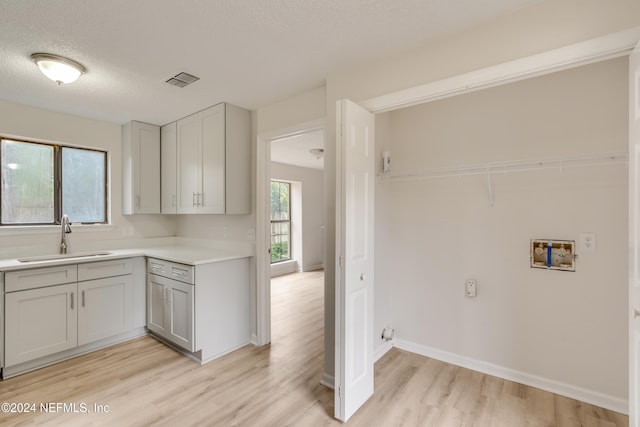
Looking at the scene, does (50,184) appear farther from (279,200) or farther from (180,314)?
(279,200)

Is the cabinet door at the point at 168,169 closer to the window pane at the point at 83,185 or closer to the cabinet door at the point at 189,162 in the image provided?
the cabinet door at the point at 189,162

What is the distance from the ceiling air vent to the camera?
234 centimetres

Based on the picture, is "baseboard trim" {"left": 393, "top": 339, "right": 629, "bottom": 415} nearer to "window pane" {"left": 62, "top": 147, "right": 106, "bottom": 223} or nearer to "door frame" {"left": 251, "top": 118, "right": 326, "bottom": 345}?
"door frame" {"left": 251, "top": 118, "right": 326, "bottom": 345}

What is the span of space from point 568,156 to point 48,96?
437cm

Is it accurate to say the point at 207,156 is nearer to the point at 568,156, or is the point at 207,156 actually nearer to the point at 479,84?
the point at 479,84

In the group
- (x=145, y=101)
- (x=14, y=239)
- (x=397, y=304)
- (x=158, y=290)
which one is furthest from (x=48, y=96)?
(x=397, y=304)

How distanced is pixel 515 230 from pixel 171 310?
3186mm

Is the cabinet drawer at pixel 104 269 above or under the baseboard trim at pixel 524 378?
above

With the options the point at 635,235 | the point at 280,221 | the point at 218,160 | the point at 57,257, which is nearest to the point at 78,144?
the point at 57,257

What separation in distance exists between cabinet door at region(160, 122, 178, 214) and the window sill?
2.19 feet

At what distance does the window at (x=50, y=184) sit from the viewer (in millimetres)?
2982

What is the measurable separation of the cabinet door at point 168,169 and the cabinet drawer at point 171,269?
70 centimetres

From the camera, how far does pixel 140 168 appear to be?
11.7ft

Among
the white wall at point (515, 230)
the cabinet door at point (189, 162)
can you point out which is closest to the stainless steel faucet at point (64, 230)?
the cabinet door at point (189, 162)
